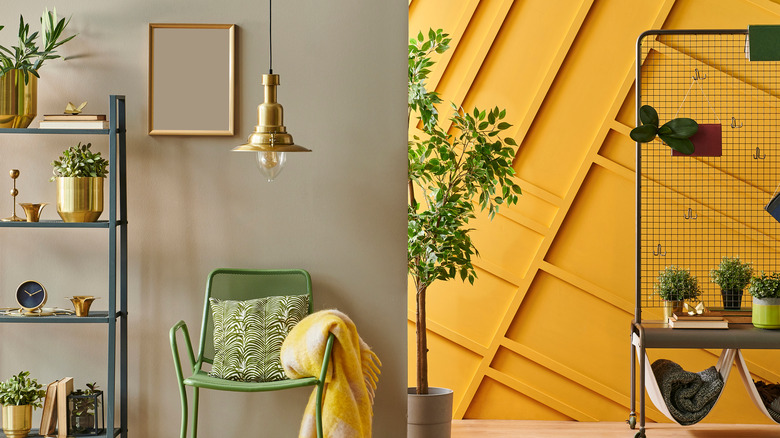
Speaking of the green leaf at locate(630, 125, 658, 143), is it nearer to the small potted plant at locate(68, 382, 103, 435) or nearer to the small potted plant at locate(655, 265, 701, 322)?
the small potted plant at locate(655, 265, 701, 322)

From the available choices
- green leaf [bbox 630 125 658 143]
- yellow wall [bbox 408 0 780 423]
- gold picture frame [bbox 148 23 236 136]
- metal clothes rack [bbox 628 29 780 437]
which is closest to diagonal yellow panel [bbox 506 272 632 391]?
yellow wall [bbox 408 0 780 423]

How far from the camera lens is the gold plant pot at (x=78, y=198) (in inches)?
122

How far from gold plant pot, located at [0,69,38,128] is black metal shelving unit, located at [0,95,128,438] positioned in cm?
7

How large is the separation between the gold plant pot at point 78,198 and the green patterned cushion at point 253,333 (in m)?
0.64

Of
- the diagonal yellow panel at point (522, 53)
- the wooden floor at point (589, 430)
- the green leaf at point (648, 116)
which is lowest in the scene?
the wooden floor at point (589, 430)

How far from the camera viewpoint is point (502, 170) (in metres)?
3.84

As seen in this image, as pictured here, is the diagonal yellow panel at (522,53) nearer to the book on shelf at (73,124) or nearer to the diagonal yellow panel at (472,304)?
the diagonal yellow panel at (472,304)

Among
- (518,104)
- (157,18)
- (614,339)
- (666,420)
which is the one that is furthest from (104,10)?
(666,420)

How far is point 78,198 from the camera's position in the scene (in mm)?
3102

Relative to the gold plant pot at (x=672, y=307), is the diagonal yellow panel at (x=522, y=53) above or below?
above

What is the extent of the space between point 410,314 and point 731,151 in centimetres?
220

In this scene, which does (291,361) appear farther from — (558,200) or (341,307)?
(558,200)

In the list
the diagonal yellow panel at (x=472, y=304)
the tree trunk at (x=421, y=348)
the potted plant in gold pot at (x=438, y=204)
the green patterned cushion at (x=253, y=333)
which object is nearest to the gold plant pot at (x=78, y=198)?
the green patterned cushion at (x=253, y=333)

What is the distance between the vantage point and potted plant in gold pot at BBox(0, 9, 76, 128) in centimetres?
312
